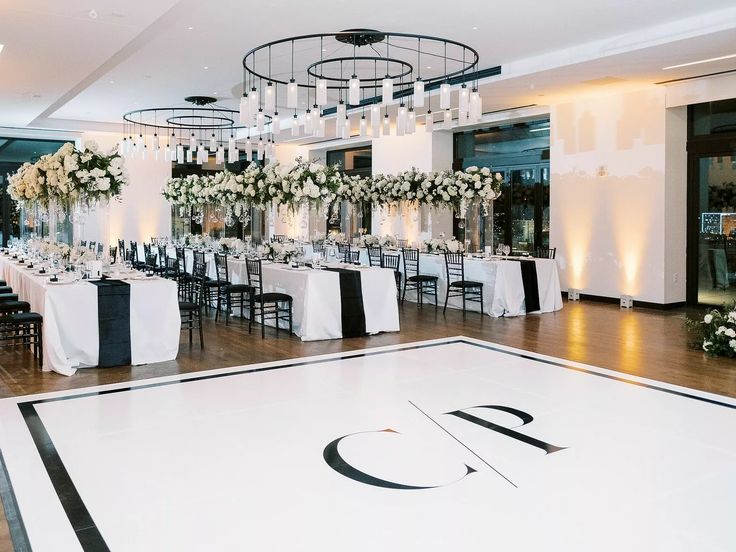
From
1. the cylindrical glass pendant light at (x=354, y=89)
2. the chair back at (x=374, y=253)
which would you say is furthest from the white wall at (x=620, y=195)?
the cylindrical glass pendant light at (x=354, y=89)

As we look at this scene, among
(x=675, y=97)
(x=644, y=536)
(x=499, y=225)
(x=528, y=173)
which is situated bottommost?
(x=644, y=536)

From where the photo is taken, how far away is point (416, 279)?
11469 mm

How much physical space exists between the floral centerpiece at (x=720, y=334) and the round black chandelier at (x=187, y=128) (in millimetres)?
8362

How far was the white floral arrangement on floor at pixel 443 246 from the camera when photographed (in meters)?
11.7

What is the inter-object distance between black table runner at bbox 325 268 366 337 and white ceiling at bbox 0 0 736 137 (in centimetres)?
313

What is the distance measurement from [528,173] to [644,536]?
1197 centimetres

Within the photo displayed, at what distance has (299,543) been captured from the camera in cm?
327

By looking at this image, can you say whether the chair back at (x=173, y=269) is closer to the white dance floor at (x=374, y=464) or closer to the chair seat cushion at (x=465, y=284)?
the chair seat cushion at (x=465, y=284)

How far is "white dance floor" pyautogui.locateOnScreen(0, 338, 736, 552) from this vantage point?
3389 mm

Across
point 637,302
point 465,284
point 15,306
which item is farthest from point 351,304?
point 637,302

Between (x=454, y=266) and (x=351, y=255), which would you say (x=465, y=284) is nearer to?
(x=454, y=266)

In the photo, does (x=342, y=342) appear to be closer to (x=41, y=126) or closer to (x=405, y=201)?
(x=405, y=201)

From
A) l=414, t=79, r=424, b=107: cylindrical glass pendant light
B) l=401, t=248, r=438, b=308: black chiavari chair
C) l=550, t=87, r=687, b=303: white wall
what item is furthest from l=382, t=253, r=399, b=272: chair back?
l=414, t=79, r=424, b=107: cylindrical glass pendant light

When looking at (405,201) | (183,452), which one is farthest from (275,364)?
(405,201)
